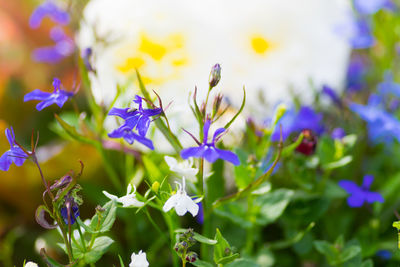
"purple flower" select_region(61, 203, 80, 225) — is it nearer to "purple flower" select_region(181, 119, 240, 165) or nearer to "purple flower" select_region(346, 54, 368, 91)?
"purple flower" select_region(181, 119, 240, 165)

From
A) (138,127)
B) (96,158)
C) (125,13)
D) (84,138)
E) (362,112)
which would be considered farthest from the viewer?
(125,13)

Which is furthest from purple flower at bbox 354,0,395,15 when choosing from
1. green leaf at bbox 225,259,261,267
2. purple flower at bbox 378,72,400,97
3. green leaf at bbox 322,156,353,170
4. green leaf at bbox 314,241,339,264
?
green leaf at bbox 225,259,261,267

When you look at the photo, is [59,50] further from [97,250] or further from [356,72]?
[356,72]

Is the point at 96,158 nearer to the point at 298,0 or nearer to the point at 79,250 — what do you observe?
the point at 79,250

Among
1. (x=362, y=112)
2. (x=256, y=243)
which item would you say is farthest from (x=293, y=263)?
(x=362, y=112)

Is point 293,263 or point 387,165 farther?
→ point 387,165

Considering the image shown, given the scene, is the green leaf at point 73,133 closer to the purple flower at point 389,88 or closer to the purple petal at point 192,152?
the purple petal at point 192,152
